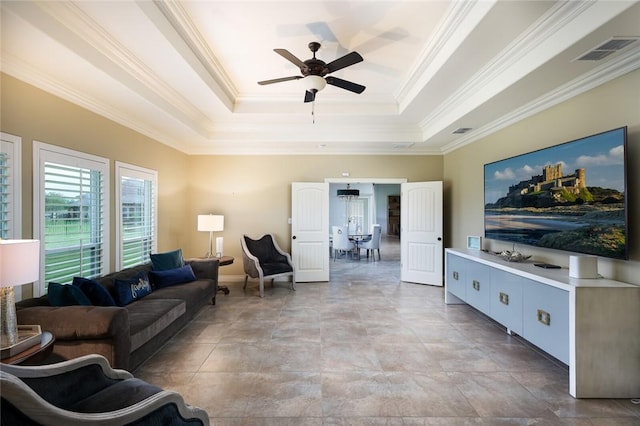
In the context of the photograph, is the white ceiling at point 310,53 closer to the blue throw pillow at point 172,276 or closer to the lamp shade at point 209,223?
the lamp shade at point 209,223

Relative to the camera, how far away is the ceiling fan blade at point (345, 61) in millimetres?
2514

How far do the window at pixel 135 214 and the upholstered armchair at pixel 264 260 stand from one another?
57.8 inches

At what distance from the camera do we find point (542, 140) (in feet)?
10.7

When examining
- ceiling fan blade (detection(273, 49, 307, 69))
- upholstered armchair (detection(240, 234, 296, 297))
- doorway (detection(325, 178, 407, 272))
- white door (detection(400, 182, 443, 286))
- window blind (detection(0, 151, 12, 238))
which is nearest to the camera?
window blind (detection(0, 151, 12, 238))

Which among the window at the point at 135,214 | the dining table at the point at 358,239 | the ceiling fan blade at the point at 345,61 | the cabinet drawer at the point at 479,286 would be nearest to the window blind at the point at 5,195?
the window at the point at 135,214

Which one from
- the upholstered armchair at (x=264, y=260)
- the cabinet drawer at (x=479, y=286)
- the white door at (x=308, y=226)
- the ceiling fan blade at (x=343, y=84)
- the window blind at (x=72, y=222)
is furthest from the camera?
the white door at (x=308, y=226)

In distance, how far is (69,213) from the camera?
2.99 m

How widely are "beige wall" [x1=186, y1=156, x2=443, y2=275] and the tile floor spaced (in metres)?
1.89

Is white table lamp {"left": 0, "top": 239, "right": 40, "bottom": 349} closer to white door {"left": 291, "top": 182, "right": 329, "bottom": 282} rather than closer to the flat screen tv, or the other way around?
white door {"left": 291, "top": 182, "right": 329, "bottom": 282}

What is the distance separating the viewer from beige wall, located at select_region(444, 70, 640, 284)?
2305 mm

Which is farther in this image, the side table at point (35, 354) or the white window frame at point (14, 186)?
the white window frame at point (14, 186)

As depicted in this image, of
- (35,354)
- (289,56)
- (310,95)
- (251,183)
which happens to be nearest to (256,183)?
(251,183)

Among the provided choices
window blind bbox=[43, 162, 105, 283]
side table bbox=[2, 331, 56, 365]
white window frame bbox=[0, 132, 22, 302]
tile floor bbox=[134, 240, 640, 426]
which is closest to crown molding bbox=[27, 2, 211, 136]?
white window frame bbox=[0, 132, 22, 302]

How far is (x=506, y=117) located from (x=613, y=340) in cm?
271
